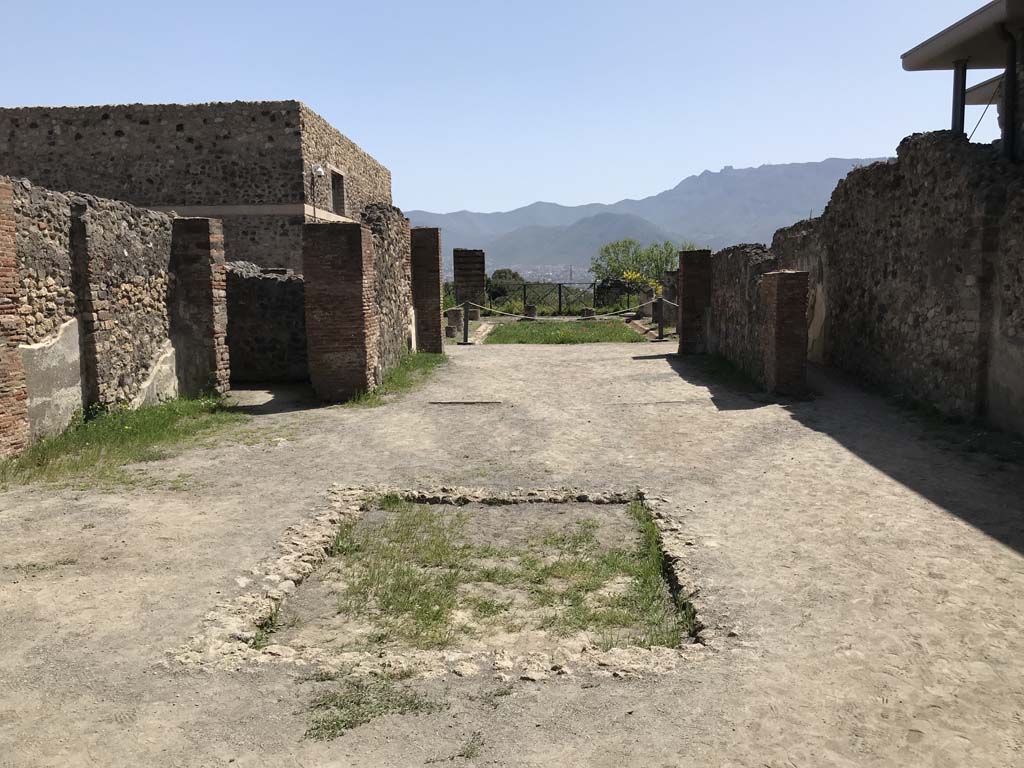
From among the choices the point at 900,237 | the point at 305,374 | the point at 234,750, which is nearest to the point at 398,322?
the point at 305,374

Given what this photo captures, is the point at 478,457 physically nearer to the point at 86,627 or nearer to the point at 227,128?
the point at 86,627

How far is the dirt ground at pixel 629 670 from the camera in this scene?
124 inches

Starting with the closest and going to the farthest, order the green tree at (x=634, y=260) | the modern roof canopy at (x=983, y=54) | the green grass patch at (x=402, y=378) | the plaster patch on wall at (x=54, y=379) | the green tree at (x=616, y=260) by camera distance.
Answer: the plaster patch on wall at (x=54, y=379) < the modern roof canopy at (x=983, y=54) < the green grass patch at (x=402, y=378) < the green tree at (x=616, y=260) < the green tree at (x=634, y=260)

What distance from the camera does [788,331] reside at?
10383 millimetres

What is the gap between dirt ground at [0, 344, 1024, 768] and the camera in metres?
3.14

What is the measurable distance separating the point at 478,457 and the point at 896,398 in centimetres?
530

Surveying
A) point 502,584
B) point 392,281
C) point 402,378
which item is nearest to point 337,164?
point 392,281

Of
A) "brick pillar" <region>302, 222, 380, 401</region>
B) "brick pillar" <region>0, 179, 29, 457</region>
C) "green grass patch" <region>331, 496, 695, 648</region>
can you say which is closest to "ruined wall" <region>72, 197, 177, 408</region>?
"brick pillar" <region>0, 179, 29, 457</region>

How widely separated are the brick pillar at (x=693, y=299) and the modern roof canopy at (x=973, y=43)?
16.7ft

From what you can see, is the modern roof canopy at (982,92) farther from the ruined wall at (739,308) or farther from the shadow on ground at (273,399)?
the shadow on ground at (273,399)

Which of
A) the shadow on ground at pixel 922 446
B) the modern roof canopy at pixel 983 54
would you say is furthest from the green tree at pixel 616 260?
the shadow on ground at pixel 922 446

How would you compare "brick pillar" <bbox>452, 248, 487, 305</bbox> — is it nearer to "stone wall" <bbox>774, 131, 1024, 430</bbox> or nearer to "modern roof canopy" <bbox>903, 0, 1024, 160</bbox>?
"stone wall" <bbox>774, 131, 1024, 430</bbox>

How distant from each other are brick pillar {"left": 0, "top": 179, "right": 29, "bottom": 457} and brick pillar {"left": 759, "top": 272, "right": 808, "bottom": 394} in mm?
8301

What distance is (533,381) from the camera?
12648 mm
